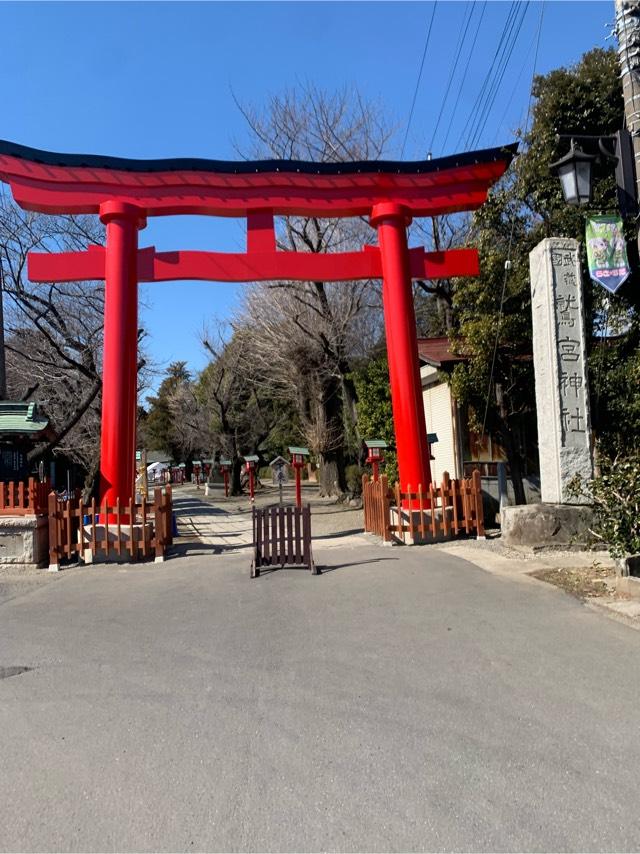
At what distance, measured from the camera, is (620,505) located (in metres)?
8.00

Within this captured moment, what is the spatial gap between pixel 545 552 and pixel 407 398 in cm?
423

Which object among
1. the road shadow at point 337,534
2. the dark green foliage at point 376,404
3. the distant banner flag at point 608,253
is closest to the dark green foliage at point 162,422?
the dark green foliage at point 376,404

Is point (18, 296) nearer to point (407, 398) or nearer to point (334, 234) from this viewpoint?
point (334, 234)

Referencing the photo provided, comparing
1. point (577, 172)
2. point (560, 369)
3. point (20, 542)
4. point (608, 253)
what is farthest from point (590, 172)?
point (20, 542)

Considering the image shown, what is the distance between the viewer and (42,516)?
38.0ft

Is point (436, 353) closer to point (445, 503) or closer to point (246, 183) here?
point (445, 503)

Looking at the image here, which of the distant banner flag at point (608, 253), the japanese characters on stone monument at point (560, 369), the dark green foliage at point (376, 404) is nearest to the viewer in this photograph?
the distant banner flag at point (608, 253)

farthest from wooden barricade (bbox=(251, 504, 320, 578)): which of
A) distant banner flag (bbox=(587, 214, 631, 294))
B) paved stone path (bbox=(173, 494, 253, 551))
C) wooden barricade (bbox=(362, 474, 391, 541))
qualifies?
distant banner flag (bbox=(587, 214, 631, 294))

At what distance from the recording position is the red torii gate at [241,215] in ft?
41.7

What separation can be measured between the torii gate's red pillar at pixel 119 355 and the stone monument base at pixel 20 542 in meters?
1.35

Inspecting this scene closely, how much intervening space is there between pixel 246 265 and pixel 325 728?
1068 cm

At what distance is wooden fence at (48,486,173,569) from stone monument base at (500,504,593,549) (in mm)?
6394

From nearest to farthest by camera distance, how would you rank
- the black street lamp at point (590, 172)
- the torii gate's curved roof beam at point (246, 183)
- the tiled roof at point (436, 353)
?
the black street lamp at point (590, 172)
the torii gate's curved roof beam at point (246, 183)
the tiled roof at point (436, 353)

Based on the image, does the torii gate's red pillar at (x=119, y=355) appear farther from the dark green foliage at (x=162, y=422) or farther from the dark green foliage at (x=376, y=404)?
the dark green foliage at (x=162, y=422)
